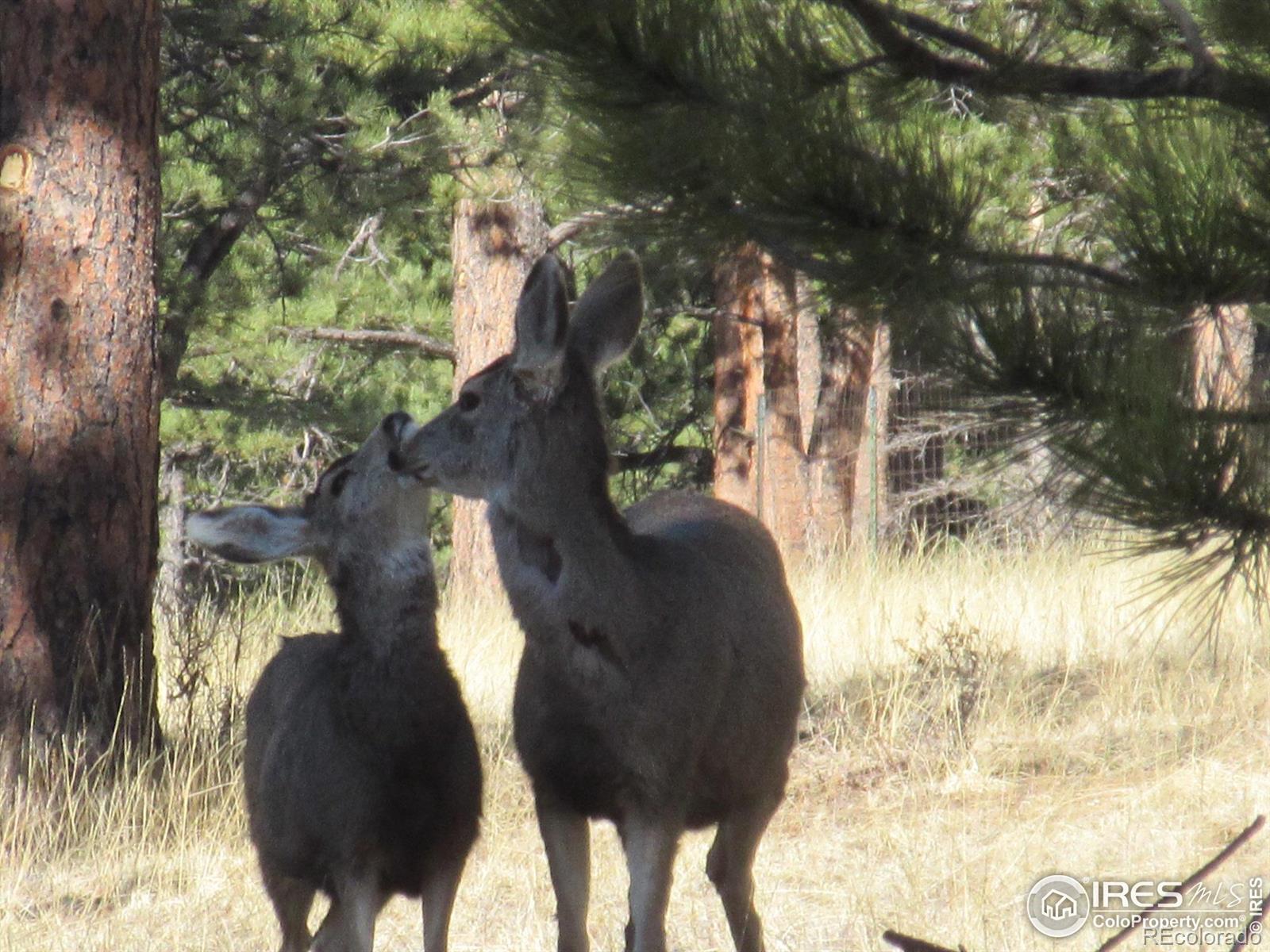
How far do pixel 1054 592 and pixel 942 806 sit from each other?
390 cm

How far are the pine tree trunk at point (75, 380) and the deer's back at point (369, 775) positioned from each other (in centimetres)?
233

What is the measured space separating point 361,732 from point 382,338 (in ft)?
47.1

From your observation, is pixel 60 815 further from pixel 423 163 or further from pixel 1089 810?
pixel 423 163

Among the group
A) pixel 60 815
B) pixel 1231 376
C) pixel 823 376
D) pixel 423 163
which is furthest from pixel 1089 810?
pixel 823 376

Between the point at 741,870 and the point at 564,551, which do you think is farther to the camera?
the point at 741,870

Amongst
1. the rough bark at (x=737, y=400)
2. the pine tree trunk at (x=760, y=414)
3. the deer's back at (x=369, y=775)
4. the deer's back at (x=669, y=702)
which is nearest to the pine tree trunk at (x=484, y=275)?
the pine tree trunk at (x=760, y=414)

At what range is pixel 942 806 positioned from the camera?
7242 millimetres

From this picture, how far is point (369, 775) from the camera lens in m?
4.66

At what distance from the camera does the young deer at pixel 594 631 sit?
463 centimetres

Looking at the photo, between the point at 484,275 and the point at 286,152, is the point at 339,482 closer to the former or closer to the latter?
the point at 286,152

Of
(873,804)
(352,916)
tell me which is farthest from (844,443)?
(352,916)

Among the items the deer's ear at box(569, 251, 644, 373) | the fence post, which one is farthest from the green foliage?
the deer's ear at box(569, 251, 644, 373)

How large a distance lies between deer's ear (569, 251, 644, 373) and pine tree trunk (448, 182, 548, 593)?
32.9 feet

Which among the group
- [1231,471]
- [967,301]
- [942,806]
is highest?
[967,301]
